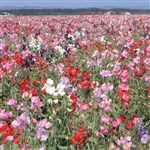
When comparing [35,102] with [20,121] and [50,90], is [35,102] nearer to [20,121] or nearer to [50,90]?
[50,90]

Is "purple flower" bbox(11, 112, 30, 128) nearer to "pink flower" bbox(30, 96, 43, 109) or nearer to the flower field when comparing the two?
the flower field

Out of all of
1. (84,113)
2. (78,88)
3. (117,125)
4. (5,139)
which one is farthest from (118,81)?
A: (5,139)

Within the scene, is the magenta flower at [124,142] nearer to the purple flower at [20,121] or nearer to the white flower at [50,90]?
the purple flower at [20,121]

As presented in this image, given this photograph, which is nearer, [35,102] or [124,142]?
[124,142]

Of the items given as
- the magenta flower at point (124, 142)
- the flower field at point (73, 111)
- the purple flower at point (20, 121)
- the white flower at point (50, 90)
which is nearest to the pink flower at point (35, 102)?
the flower field at point (73, 111)

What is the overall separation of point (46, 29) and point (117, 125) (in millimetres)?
10420

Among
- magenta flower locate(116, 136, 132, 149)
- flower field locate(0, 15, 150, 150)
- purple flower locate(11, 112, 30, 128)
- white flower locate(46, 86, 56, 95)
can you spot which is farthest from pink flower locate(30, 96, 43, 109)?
magenta flower locate(116, 136, 132, 149)

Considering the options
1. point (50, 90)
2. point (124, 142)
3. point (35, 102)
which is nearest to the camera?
point (124, 142)

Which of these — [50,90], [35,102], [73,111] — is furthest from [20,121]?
[50,90]

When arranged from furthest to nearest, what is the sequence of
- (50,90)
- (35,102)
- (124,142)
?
(50,90)
(35,102)
(124,142)

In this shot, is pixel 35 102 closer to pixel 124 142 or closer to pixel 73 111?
pixel 73 111

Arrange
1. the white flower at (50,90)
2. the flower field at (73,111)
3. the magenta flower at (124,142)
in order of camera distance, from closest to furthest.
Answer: the magenta flower at (124,142) < the flower field at (73,111) < the white flower at (50,90)

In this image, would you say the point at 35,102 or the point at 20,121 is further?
the point at 35,102

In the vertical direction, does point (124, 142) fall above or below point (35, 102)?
below
